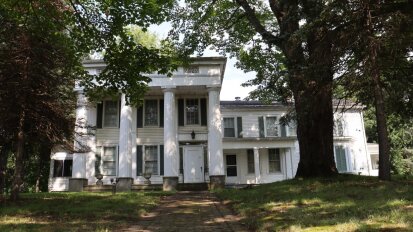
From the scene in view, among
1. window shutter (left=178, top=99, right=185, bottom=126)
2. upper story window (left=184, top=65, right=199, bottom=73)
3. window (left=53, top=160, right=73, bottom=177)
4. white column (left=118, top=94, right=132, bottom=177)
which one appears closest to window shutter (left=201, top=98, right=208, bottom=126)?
window shutter (left=178, top=99, right=185, bottom=126)

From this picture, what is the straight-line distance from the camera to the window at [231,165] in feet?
103

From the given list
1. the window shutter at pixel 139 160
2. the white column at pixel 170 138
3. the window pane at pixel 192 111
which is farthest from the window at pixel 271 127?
the window shutter at pixel 139 160

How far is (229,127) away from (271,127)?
329 cm

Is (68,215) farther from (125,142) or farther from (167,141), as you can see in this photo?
(125,142)

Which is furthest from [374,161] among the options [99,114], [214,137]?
[99,114]

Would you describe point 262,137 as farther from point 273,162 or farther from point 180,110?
point 180,110

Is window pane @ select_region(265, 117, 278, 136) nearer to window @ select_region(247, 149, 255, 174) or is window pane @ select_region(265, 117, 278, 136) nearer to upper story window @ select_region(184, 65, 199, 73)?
window @ select_region(247, 149, 255, 174)

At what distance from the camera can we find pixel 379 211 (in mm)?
7043

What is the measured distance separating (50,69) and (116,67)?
2716 mm

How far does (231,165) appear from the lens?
31562 millimetres

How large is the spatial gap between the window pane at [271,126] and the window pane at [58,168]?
15.3 metres

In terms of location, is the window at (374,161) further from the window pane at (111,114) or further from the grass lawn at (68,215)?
the grass lawn at (68,215)

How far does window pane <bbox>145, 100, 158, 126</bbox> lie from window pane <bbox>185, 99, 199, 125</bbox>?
2033 millimetres

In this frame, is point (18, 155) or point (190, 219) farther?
point (18, 155)
